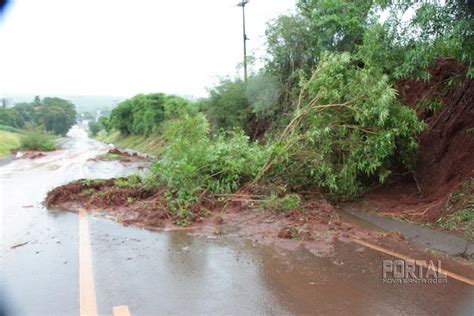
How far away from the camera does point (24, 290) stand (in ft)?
14.8

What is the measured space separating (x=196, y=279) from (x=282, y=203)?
3.55 metres

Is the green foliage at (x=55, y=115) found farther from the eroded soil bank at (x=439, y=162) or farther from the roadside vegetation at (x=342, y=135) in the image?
the eroded soil bank at (x=439, y=162)

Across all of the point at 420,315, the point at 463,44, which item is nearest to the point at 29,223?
the point at 420,315

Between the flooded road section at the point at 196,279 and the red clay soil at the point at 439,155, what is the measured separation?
2.76 m

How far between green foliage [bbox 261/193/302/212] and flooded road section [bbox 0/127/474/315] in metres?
1.71

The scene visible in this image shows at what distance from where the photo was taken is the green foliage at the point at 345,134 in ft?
27.2

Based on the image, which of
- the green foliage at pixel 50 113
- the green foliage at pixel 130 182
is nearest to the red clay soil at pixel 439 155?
the green foliage at pixel 130 182

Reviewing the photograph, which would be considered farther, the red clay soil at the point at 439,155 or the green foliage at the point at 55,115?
the green foliage at the point at 55,115

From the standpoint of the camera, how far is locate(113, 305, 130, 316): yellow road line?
12.8 ft

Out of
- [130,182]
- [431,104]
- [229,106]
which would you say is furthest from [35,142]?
[431,104]

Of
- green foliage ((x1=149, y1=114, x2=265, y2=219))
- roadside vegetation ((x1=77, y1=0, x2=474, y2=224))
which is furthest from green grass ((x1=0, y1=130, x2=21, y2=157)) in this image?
roadside vegetation ((x1=77, y1=0, x2=474, y2=224))

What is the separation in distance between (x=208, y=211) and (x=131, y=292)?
3.74 metres

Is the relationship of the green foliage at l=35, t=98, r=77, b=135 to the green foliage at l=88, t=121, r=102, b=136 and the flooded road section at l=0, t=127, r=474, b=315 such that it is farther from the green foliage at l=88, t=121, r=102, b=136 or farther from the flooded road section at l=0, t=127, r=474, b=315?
the flooded road section at l=0, t=127, r=474, b=315

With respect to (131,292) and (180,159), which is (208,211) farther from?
(131,292)
